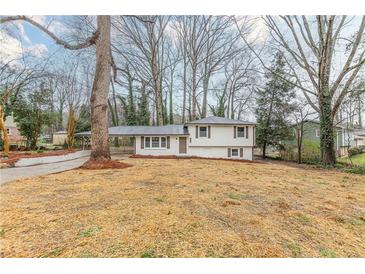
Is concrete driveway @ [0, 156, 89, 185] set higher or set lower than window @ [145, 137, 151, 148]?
lower

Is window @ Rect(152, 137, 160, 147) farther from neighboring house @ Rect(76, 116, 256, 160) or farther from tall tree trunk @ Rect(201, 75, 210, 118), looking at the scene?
tall tree trunk @ Rect(201, 75, 210, 118)

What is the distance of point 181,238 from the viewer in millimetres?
1980

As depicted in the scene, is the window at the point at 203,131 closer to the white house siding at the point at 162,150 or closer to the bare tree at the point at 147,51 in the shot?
the white house siding at the point at 162,150

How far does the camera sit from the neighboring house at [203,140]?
12.7 meters

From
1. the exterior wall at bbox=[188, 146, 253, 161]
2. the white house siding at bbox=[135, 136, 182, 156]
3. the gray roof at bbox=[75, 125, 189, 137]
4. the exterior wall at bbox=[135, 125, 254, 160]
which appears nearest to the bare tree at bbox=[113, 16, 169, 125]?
the gray roof at bbox=[75, 125, 189, 137]

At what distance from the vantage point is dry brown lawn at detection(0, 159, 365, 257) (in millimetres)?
1843

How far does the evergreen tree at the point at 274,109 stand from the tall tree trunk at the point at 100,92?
1091 cm

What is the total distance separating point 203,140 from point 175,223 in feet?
34.6

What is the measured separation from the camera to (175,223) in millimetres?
2297

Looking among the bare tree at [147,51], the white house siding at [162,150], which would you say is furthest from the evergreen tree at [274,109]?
the bare tree at [147,51]

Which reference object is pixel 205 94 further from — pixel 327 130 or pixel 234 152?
pixel 327 130

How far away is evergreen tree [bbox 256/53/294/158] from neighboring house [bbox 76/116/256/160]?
1.93 meters
